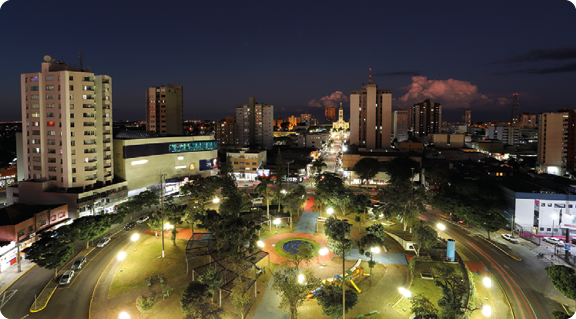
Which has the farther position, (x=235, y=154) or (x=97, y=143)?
(x=235, y=154)

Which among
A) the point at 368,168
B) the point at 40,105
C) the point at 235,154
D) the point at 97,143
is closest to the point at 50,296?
the point at 97,143

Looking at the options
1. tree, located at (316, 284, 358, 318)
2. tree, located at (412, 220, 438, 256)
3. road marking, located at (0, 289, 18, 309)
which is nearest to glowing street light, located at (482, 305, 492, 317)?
tree, located at (412, 220, 438, 256)

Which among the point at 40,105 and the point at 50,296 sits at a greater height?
the point at 40,105

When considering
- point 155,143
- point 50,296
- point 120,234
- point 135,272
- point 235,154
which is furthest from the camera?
point 235,154

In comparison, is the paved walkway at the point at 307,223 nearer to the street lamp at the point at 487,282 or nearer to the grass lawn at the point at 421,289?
the grass lawn at the point at 421,289

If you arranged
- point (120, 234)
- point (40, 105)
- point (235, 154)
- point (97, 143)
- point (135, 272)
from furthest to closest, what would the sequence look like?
1. point (235, 154)
2. point (97, 143)
3. point (40, 105)
4. point (120, 234)
5. point (135, 272)

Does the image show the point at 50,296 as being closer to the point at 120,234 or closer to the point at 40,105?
the point at 120,234
